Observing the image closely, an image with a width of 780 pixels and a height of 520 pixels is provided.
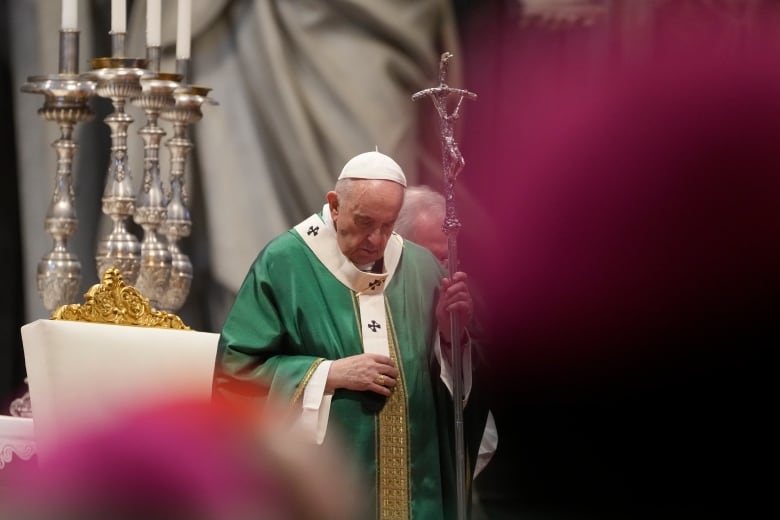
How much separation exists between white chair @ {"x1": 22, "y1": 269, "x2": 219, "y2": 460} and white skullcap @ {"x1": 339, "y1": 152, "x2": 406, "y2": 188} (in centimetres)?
88

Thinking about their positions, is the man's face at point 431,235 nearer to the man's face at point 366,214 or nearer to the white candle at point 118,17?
the man's face at point 366,214

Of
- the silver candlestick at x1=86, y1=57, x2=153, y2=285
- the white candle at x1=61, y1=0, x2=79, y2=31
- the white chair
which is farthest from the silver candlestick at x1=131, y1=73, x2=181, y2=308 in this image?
the white chair

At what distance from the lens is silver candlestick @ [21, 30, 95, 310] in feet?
13.9

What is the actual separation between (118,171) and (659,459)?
202 centimetres

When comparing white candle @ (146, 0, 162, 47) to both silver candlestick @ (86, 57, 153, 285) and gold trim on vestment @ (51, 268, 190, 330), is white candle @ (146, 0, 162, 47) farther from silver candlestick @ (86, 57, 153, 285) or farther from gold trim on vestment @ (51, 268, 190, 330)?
gold trim on vestment @ (51, 268, 190, 330)

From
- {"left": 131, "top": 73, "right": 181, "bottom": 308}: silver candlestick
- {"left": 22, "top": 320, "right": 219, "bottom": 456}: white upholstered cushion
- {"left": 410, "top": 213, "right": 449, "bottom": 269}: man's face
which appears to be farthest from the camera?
{"left": 131, "top": 73, "right": 181, "bottom": 308}: silver candlestick

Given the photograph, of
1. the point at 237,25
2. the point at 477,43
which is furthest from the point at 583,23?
the point at 237,25

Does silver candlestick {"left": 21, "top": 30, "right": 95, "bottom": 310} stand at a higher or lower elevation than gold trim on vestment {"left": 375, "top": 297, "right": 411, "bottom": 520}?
higher

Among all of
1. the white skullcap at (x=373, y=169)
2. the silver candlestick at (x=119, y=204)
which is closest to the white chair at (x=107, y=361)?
the silver candlestick at (x=119, y=204)

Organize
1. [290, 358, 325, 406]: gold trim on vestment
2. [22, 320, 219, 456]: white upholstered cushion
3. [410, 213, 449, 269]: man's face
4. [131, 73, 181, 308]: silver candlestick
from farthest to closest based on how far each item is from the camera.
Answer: [131, 73, 181, 308]: silver candlestick < [410, 213, 449, 269]: man's face < [22, 320, 219, 456]: white upholstered cushion < [290, 358, 325, 406]: gold trim on vestment

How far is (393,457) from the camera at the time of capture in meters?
3.25

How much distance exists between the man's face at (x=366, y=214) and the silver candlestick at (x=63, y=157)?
129 centimetres

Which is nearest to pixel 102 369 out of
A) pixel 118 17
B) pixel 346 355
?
pixel 346 355

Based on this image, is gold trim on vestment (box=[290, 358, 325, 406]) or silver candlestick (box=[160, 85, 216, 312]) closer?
gold trim on vestment (box=[290, 358, 325, 406])
